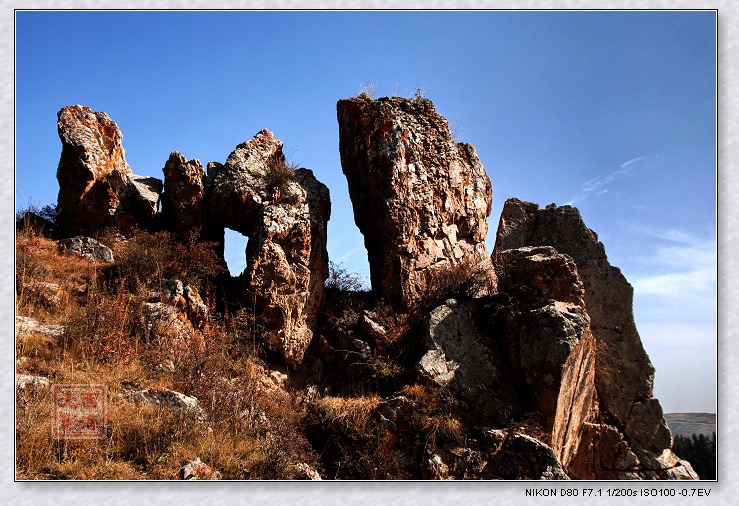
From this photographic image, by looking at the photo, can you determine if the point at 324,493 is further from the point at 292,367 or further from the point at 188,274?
the point at 188,274

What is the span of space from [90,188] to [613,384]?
449 inches

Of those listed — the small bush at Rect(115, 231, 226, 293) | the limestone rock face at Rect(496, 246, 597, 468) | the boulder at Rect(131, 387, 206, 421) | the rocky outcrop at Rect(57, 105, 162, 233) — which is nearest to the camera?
the boulder at Rect(131, 387, 206, 421)

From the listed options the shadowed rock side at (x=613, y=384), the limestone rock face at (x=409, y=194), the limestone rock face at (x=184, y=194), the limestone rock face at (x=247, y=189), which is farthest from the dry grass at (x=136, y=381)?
the shadowed rock side at (x=613, y=384)

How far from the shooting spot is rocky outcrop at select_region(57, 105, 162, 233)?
10555 mm

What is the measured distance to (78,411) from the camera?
5.58m

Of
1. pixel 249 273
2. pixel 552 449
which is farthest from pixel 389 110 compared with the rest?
pixel 552 449

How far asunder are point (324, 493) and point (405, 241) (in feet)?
18.4

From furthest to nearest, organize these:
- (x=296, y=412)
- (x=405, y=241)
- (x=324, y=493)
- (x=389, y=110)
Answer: (x=389, y=110) → (x=405, y=241) → (x=296, y=412) → (x=324, y=493)

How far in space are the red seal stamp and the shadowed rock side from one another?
676cm

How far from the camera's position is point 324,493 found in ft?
17.4

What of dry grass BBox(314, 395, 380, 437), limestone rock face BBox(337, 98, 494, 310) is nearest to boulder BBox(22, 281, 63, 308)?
dry grass BBox(314, 395, 380, 437)

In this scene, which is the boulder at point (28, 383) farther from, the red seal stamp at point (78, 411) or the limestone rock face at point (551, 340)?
the limestone rock face at point (551, 340)

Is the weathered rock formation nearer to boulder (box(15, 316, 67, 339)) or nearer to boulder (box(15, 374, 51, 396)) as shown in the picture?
boulder (box(15, 316, 67, 339))

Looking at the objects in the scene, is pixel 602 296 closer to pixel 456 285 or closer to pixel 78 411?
pixel 456 285
